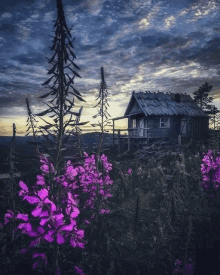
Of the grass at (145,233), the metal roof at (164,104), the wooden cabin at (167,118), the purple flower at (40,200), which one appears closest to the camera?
the purple flower at (40,200)

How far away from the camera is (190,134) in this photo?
72.9 feet

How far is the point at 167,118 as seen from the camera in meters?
21.9

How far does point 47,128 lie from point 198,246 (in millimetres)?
2978

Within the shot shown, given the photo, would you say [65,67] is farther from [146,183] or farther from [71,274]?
[146,183]

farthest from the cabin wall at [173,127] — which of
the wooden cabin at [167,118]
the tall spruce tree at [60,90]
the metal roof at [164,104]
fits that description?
the tall spruce tree at [60,90]

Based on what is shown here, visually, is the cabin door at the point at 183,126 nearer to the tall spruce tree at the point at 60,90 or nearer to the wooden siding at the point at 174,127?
the wooden siding at the point at 174,127

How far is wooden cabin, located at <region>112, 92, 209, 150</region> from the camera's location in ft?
68.2

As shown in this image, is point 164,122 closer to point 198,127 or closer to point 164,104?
point 164,104

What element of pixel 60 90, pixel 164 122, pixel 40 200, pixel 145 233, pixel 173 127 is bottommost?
pixel 145 233

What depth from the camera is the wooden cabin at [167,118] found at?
20781 mm

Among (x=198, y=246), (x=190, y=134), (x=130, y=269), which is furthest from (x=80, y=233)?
(x=190, y=134)

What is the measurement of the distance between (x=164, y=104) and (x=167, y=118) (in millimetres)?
1854

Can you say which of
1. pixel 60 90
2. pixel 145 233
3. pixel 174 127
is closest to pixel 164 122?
pixel 174 127

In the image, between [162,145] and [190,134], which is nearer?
[162,145]
